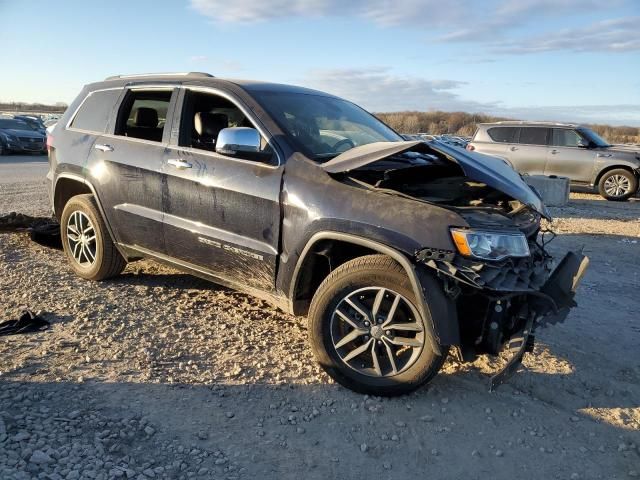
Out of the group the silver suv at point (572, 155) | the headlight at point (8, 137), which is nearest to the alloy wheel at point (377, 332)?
the silver suv at point (572, 155)

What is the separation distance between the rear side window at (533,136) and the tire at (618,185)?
1.77 m

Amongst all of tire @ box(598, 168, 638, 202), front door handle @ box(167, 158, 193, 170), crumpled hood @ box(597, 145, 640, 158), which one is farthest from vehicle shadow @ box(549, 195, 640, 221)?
front door handle @ box(167, 158, 193, 170)

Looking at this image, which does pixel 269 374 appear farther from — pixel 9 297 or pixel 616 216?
pixel 616 216

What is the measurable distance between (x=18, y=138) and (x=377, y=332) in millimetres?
21851

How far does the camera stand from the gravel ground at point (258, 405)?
9.16 feet

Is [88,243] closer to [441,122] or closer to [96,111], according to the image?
[96,111]

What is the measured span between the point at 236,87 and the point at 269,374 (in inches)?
85.3

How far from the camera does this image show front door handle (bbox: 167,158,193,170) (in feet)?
14.0

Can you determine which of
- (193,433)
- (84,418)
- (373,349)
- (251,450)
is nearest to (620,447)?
(373,349)

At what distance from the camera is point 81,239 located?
17.6ft

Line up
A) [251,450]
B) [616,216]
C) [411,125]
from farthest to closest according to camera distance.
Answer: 1. [411,125]
2. [616,216]
3. [251,450]

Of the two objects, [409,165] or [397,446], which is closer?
[397,446]

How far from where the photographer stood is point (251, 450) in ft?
9.42

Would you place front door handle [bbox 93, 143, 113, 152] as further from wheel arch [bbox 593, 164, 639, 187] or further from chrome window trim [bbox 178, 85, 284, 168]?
wheel arch [bbox 593, 164, 639, 187]
